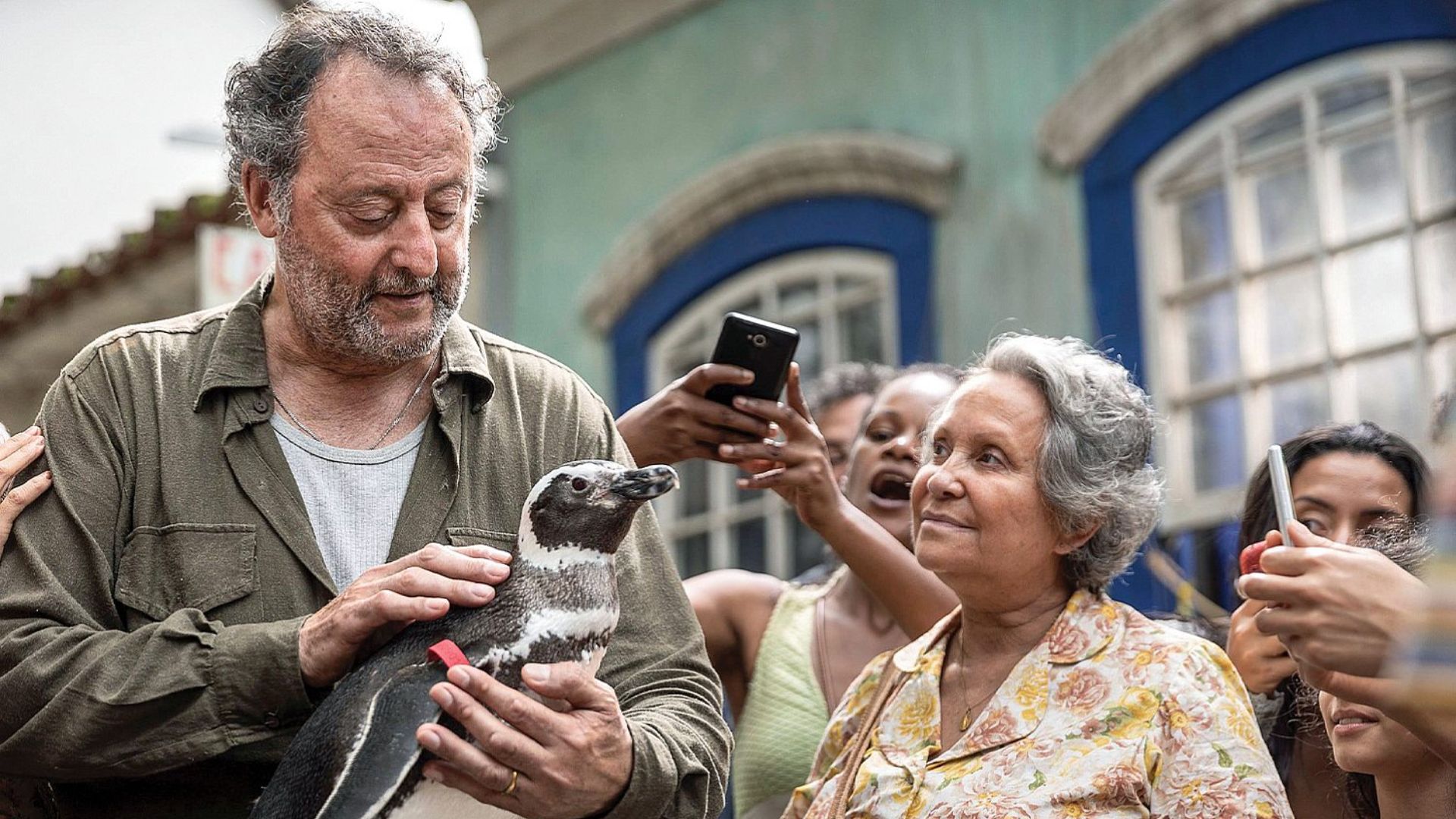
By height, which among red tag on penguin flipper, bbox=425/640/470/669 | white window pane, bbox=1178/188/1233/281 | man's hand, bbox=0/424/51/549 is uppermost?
white window pane, bbox=1178/188/1233/281

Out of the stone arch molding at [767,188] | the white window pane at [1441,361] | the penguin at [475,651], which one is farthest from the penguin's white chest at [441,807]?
the stone arch molding at [767,188]

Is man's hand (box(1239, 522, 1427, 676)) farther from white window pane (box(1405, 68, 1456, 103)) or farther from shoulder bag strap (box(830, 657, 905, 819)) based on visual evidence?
white window pane (box(1405, 68, 1456, 103))

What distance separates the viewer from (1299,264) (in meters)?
7.04

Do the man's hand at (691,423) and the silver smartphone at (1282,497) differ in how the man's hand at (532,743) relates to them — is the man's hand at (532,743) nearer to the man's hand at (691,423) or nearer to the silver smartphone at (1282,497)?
the silver smartphone at (1282,497)

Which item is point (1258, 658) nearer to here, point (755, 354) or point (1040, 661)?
point (1040, 661)

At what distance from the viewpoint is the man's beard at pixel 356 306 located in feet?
10.1

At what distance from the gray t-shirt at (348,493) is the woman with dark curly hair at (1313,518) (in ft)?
5.72

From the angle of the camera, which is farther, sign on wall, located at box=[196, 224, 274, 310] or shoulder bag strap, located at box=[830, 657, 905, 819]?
sign on wall, located at box=[196, 224, 274, 310]

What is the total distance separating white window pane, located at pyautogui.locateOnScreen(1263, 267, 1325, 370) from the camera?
699 cm

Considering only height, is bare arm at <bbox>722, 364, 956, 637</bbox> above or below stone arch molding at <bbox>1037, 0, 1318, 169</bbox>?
below

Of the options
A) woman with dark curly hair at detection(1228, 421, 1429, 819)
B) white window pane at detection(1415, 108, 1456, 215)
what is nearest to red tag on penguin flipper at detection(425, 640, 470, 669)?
woman with dark curly hair at detection(1228, 421, 1429, 819)

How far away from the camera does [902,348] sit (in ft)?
26.9

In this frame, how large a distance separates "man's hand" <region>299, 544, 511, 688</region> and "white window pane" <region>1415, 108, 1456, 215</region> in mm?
4723

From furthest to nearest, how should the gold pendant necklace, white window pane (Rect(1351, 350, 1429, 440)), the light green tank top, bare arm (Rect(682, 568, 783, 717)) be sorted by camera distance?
white window pane (Rect(1351, 350, 1429, 440)) < bare arm (Rect(682, 568, 783, 717)) < the light green tank top < the gold pendant necklace
